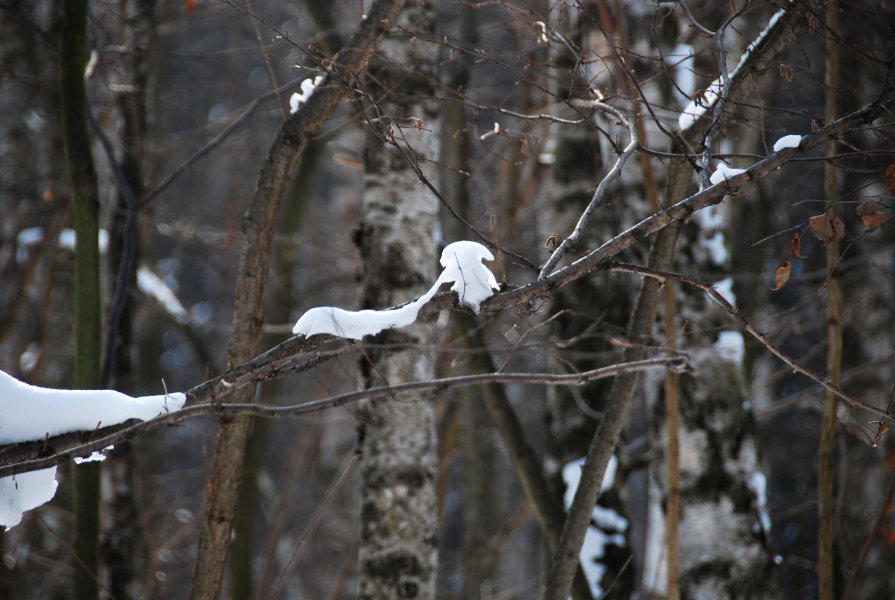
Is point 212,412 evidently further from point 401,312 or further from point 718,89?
point 718,89

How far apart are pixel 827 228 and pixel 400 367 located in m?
1.80

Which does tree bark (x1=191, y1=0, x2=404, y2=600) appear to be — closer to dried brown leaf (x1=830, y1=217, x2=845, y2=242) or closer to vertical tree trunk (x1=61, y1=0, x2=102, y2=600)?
vertical tree trunk (x1=61, y1=0, x2=102, y2=600)

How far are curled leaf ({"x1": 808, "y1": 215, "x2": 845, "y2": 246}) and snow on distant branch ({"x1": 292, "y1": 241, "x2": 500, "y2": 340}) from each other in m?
0.89

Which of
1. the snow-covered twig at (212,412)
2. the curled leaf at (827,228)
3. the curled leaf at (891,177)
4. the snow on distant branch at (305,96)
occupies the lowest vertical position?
the snow-covered twig at (212,412)

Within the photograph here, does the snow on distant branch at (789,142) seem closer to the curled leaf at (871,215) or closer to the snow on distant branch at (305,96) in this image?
the curled leaf at (871,215)

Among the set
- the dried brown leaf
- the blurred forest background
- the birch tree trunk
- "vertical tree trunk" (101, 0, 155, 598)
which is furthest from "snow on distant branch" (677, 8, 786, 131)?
"vertical tree trunk" (101, 0, 155, 598)

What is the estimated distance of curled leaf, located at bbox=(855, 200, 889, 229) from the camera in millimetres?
1887

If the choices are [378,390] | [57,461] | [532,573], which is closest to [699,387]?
[378,390]

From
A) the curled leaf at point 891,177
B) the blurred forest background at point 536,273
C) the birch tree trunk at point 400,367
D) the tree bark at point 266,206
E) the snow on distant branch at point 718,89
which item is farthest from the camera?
the birch tree trunk at point 400,367

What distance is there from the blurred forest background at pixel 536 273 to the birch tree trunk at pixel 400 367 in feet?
0.07

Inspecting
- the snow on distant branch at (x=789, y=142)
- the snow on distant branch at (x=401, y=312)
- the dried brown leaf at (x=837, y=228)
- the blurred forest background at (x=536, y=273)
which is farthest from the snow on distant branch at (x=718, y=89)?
the snow on distant branch at (x=401, y=312)

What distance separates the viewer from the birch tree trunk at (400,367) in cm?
306

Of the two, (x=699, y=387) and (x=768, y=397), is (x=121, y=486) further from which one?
(x=768, y=397)

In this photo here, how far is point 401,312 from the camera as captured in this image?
1810mm
